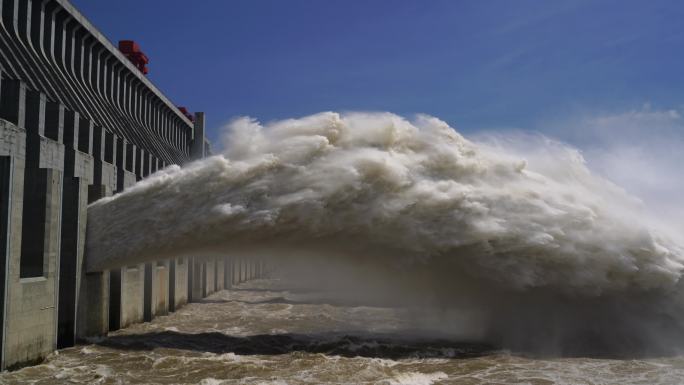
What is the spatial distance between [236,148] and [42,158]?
23.4 feet

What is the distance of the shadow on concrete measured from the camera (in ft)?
73.8

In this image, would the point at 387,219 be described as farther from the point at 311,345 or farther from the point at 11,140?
the point at 11,140

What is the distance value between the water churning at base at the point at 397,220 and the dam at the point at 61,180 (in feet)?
5.51

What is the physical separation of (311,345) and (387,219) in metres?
5.85

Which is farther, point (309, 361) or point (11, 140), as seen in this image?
point (309, 361)

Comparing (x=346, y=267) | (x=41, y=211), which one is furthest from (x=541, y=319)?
(x=41, y=211)

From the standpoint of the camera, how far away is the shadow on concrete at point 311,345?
73.8 ft

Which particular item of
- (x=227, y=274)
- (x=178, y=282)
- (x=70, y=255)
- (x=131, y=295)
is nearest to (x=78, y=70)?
(x=178, y=282)

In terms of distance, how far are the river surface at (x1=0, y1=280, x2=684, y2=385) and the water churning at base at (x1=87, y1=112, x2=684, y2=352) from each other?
10.3 feet

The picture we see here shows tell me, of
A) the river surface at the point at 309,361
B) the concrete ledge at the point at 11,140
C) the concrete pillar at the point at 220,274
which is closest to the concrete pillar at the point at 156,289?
the river surface at the point at 309,361

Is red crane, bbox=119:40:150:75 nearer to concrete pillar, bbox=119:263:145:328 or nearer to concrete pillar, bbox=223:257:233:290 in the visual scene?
concrete pillar, bbox=223:257:233:290

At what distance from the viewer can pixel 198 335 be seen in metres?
26.9

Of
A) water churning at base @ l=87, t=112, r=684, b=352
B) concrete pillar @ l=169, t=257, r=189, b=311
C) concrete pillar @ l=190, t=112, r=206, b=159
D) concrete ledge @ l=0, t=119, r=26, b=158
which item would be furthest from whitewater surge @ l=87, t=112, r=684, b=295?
concrete pillar @ l=190, t=112, r=206, b=159

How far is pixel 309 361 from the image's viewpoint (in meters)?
21.0
